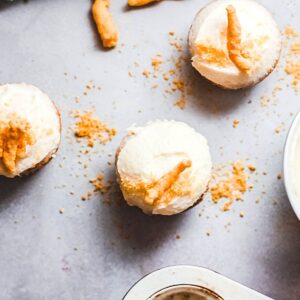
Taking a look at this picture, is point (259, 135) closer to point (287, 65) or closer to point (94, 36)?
point (287, 65)

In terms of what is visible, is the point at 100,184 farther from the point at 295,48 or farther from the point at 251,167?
the point at 295,48

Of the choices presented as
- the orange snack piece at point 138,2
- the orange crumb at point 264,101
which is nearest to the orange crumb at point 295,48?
the orange crumb at point 264,101

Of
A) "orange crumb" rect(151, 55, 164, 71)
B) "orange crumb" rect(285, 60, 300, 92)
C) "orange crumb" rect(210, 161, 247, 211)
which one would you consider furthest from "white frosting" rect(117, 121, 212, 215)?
"orange crumb" rect(285, 60, 300, 92)

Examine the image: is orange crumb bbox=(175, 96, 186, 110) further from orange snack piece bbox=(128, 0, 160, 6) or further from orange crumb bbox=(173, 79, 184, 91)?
orange snack piece bbox=(128, 0, 160, 6)

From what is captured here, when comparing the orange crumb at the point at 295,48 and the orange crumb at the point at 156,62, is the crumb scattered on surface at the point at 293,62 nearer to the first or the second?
the orange crumb at the point at 295,48

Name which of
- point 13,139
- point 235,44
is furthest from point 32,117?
point 235,44
